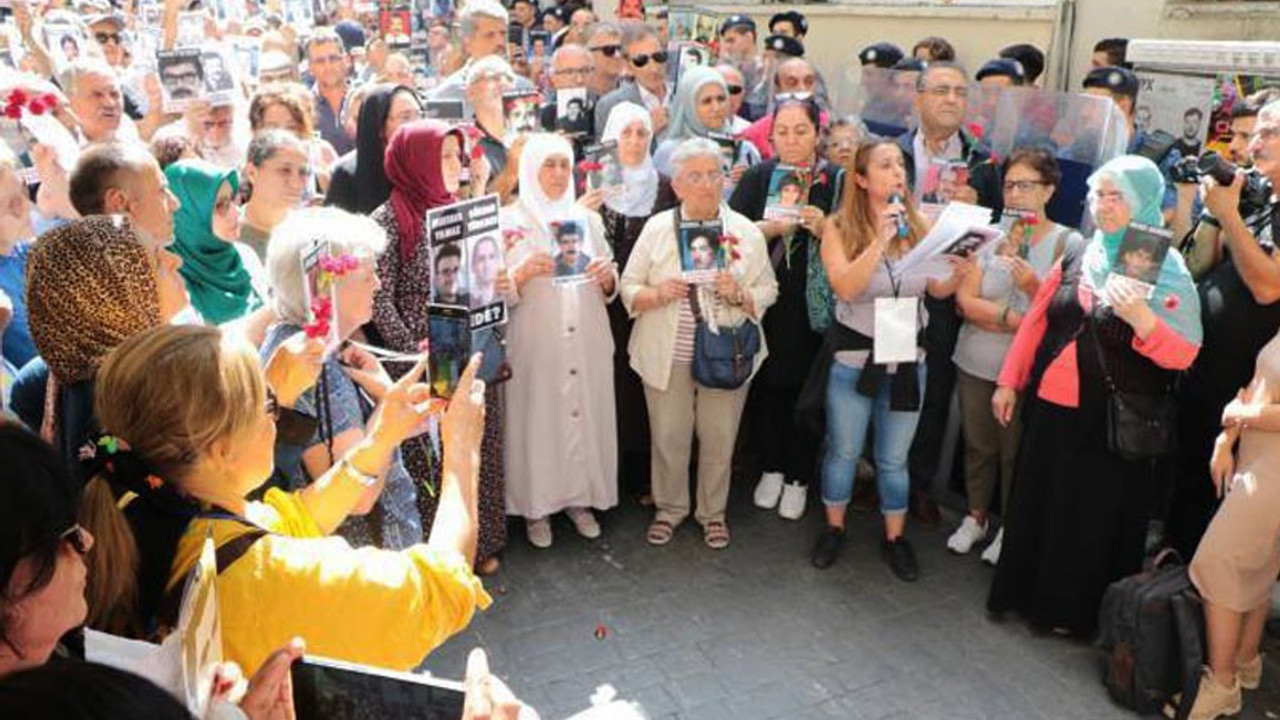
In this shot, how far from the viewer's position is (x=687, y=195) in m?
4.66

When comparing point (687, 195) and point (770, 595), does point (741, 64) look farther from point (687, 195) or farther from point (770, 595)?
point (770, 595)

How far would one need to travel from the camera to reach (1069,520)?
4.04m

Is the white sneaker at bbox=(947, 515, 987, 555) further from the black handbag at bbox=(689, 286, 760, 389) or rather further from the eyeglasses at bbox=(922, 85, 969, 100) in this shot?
the eyeglasses at bbox=(922, 85, 969, 100)

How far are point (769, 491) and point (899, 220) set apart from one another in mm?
1694

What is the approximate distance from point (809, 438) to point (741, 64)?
402 cm

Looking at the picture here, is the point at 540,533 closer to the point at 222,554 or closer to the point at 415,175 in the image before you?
the point at 415,175

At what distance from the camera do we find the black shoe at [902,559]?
183 inches

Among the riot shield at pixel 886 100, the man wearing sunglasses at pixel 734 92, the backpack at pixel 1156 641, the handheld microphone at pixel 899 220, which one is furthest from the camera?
the man wearing sunglasses at pixel 734 92

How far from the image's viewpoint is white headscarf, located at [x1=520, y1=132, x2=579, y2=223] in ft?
14.3

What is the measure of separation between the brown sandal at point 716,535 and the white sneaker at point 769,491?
38cm

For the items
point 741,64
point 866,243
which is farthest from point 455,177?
point 741,64

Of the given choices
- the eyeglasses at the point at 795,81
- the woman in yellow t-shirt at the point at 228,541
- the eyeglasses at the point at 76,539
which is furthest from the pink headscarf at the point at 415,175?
the eyeglasses at the point at 795,81

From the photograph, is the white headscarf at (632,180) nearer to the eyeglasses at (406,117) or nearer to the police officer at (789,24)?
the eyeglasses at (406,117)

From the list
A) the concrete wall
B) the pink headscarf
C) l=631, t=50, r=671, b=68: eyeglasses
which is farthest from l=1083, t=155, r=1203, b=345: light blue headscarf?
the concrete wall
